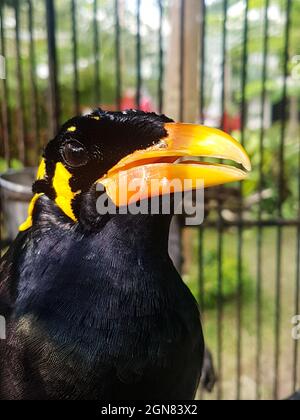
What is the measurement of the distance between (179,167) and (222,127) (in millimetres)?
1345

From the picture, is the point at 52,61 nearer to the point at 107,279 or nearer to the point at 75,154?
the point at 75,154

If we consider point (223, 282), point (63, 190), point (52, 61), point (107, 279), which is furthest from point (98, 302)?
point (223, 282)

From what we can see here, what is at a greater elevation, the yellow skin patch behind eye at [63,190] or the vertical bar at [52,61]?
the vertical bar at [52,61]

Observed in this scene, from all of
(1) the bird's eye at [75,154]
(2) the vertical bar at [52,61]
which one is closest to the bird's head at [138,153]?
(1) the bird's eye at [75,154]

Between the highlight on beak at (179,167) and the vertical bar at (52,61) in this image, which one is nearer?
the highlight on beak at (179,167)

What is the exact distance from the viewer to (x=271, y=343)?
120 inches

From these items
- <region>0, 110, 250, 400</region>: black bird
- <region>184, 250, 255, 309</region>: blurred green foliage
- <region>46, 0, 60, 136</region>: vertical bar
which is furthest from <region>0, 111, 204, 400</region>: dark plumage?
<region>184, 250, 255, 309</region>: blurred green foliage

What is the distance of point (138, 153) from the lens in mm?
812

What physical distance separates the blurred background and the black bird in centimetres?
57

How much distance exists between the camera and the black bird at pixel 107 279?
2.62 ft

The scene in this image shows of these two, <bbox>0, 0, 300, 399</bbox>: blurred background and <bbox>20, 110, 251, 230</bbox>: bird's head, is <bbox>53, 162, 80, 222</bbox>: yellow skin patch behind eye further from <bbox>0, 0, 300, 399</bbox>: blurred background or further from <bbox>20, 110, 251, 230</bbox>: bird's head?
<bbox>0, 0, 300, 399</bbox>: blurred background

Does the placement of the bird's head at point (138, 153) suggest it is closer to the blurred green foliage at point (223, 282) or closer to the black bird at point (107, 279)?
the black bird at point (107, 279)

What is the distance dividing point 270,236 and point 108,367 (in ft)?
14.7

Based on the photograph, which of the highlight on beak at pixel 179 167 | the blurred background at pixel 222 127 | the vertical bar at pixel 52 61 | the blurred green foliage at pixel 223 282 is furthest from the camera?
the blurred green foliage at pixel 223 282
